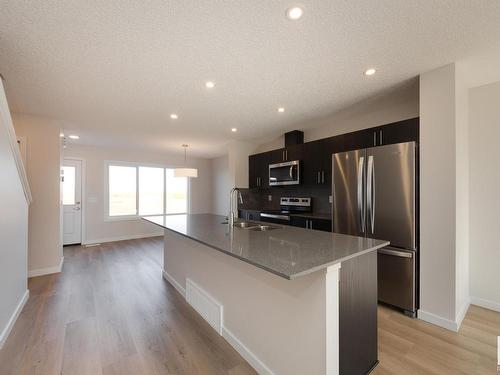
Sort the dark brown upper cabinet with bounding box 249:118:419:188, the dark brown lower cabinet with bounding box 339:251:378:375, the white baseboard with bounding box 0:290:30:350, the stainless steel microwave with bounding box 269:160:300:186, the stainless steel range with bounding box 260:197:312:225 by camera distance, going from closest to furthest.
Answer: the dark brown lower cabinet with bounding box 339:251:378:375, the white baseboard with bounding box 0:290:30:350, the dark brown upper cabinet with bounding box 249:118:419:188, the stainless steel range with bounding box 260:197:312:225, the stainless steel microwave with bounding box 269:160:300:186

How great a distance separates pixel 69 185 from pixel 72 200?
14.5 inches

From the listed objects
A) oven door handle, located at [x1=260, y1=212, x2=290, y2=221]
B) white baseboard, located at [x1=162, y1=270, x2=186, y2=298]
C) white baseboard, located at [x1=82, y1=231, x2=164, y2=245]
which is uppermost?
oven door handle, located at [x1=260, y1=212, x2=290, y2=221]

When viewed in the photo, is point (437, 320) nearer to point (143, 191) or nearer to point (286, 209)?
point (286, 209)

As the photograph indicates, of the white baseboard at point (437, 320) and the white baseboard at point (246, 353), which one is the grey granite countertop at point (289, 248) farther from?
the white baseboard at point (437, 320)

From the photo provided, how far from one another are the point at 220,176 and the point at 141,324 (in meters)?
5.46

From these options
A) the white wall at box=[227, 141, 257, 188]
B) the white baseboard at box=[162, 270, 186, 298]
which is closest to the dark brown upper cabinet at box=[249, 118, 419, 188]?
the white wall at box=[227, 141, 257, 188]

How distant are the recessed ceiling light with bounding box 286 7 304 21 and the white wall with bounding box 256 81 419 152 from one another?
172 cm

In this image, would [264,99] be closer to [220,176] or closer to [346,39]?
[346,39]

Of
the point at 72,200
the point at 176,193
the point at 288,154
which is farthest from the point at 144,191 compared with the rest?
the point at 288,154

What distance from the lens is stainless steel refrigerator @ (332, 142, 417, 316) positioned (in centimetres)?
229

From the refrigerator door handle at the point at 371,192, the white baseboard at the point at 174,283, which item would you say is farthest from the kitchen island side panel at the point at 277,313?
the refrigerator door handle at the point at 371,192

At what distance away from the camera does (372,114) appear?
3.43 meters

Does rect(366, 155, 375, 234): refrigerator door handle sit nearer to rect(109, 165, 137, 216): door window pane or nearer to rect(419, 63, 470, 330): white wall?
rect(419, 63, 470, 330): white wall

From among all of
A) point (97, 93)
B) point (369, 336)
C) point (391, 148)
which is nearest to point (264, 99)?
point (391, 148)
